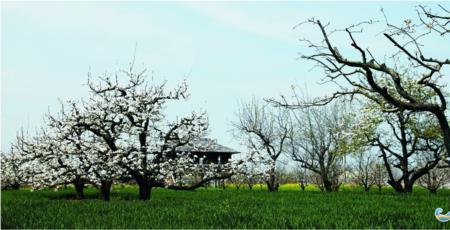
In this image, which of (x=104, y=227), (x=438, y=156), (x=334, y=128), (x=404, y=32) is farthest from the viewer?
(x=334, y=128)

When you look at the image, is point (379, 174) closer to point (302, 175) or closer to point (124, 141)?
point (302, 175)

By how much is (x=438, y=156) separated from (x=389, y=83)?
196 inches

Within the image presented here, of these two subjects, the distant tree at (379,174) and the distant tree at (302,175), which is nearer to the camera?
the distant tree at (379,174)

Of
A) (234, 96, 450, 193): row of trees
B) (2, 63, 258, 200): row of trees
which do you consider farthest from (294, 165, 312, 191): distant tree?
→ (2, 63, 258, 200): row of trees

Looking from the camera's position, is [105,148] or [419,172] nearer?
A: [105,148]

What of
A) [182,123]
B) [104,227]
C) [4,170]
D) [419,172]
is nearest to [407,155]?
[419,172]

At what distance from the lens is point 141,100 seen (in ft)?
56.8

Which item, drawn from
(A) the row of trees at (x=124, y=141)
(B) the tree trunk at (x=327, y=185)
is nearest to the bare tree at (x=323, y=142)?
(B) the tree trunk at (x=327, y=185)

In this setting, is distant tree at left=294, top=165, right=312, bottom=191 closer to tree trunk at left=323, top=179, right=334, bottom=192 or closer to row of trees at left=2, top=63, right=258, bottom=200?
tree trunk at left=323, top=179, right=334, bottom=192

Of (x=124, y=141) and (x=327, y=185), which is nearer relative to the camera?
(x=124, y=141)

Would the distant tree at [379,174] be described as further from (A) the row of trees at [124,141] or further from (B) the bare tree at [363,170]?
(A) the row of trees at [124,141]

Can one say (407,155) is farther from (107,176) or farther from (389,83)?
(107,176)

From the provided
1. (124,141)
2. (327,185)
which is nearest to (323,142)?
(327,185)

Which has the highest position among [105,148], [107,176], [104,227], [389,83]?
[389,83]
